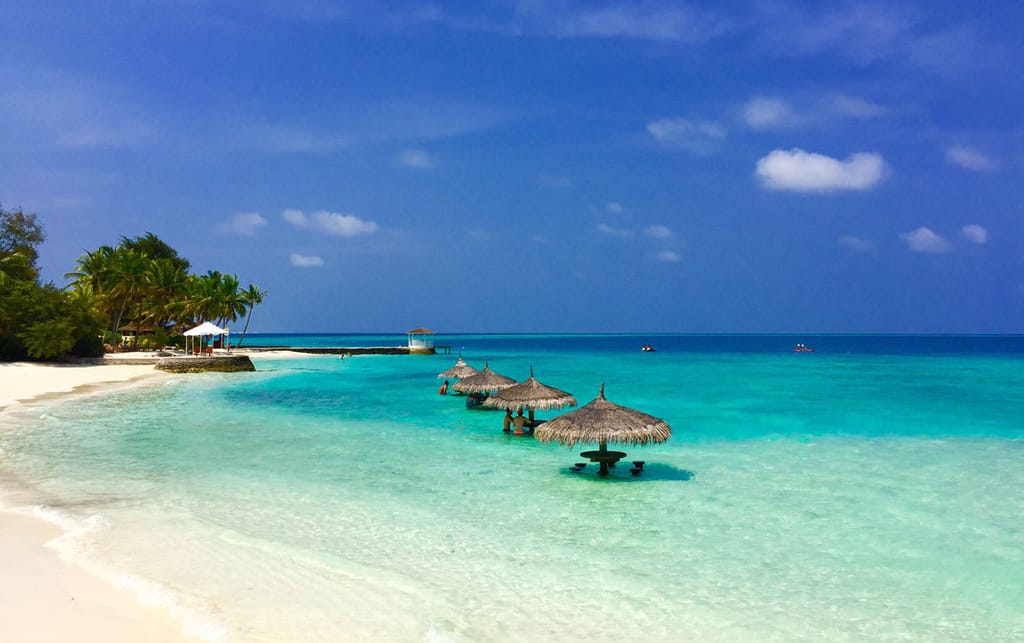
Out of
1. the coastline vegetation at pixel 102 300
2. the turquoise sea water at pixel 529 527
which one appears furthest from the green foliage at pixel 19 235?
the turquoise sea water at pixel 529 527

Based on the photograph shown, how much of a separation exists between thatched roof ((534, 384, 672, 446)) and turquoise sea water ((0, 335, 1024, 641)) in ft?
2.85

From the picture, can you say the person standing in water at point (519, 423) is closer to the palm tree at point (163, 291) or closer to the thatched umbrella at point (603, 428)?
the thatched umbrella at point (603, 428)

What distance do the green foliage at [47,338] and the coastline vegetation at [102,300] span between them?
4 cm

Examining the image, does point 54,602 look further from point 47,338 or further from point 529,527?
point 47,338

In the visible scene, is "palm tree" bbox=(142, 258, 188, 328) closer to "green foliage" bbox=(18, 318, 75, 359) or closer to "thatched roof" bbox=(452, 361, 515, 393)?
"green foliage" bbox=(18, 318, 75, 359)

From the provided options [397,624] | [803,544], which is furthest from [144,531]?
[803,544]

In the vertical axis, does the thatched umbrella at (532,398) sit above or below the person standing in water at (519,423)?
above

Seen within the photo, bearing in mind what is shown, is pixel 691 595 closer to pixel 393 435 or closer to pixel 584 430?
pixel 584 430

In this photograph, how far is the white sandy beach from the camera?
5703 millimetres

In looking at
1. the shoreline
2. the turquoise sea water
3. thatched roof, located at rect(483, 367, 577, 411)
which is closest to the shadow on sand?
the turquoise sea water

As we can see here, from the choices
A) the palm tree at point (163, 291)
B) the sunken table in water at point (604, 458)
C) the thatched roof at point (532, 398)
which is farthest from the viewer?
the palm tree at point (163, 291)

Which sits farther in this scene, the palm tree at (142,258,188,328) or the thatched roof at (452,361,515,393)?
the palm tree at (142,258,188,328)

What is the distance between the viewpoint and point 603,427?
1169 cm

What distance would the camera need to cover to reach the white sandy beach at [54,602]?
18.7ft
